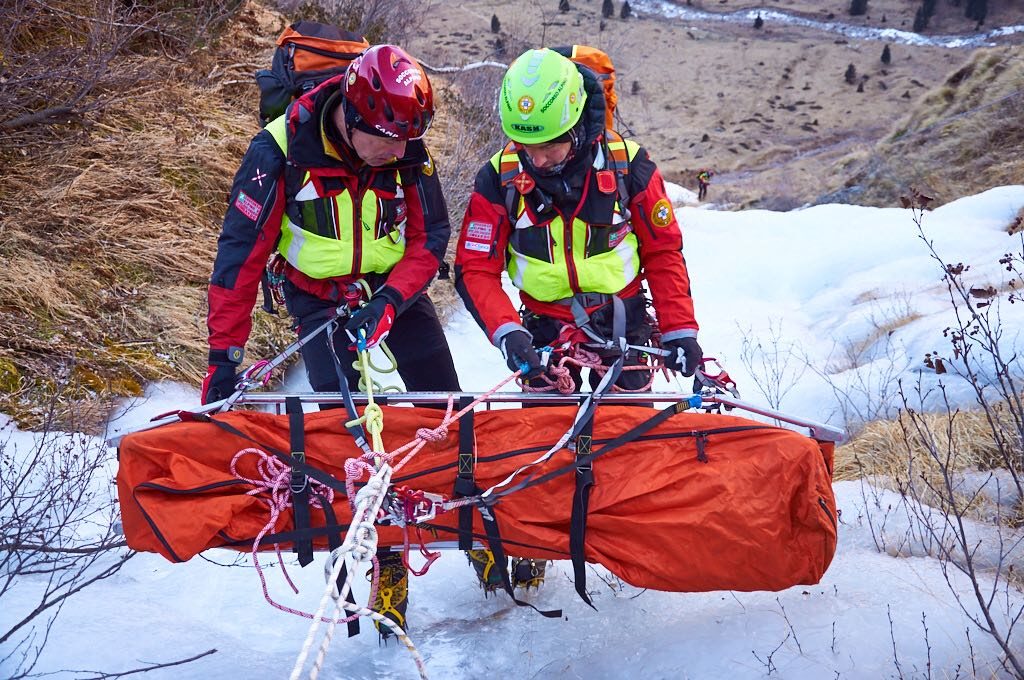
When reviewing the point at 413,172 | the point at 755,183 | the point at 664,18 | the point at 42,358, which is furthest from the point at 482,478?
the point at 664,18

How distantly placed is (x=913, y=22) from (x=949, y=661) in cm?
5962

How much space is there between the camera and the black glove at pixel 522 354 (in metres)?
3.05

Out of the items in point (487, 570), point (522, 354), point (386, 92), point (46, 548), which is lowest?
point (487, 570)

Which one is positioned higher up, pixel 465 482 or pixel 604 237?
pixel 604 237

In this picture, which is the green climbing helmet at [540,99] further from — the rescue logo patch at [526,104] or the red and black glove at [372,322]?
the red and black glove at [372,322]

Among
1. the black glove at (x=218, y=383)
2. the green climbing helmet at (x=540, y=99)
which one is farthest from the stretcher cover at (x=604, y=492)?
the green climbing helmet at (x=540, y=99)

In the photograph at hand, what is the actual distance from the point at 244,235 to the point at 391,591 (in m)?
1.56

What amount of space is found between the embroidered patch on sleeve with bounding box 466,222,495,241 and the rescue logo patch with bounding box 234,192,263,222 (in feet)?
2.78

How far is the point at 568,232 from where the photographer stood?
3.13m

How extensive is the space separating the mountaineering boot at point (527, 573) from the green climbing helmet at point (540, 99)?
182 cm

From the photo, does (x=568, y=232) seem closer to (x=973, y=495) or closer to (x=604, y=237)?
(x=604, y=237)

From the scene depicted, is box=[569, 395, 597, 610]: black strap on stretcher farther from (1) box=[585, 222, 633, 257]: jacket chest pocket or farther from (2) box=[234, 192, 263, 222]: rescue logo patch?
(2) box=[234, 192, 263, 222]: rescue logo patch

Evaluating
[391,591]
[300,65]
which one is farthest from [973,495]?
[300,65]

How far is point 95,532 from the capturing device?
377cm
